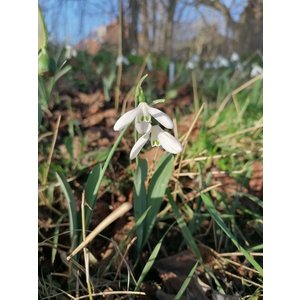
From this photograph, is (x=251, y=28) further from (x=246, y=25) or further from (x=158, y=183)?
(x=158, y=183)

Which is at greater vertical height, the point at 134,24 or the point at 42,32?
the point at 134,24

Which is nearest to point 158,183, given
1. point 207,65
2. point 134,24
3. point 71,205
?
point 71,205

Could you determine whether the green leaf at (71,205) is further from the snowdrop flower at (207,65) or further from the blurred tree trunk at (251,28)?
the snowdrop flower at (207,65)

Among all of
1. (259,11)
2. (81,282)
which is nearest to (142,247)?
(81,282)

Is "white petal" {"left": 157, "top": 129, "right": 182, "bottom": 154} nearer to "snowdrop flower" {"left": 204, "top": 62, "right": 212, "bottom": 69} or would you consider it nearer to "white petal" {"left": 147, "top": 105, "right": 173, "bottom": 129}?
"white petal" {"left": 147, "top": 105, "right": 173, "bottom": 129}

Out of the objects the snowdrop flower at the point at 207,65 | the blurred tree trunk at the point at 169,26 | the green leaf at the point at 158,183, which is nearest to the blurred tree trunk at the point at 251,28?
the snowdrop flower at the point at 207,65

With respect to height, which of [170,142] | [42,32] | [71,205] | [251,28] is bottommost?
[71,205]
